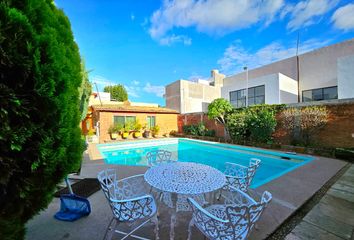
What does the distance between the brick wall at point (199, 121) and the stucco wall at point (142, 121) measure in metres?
0.79

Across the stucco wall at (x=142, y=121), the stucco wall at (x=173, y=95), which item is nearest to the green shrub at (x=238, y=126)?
the stucco wall at (x=142, y=121)

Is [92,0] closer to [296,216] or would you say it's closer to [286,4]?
[296,216]

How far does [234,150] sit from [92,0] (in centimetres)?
1038

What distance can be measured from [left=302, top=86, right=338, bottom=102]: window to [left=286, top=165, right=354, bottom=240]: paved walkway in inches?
581

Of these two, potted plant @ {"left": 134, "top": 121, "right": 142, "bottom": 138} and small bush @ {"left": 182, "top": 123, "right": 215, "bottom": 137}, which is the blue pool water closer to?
potted plant @ {"left": 134, "top": 121, "right": 142, "bottom": 138}

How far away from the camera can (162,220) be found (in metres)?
2.78

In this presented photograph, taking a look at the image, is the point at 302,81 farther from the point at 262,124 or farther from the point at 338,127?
the point at 262,124

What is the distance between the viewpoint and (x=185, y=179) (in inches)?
104

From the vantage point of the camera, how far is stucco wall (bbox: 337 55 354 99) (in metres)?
10.8

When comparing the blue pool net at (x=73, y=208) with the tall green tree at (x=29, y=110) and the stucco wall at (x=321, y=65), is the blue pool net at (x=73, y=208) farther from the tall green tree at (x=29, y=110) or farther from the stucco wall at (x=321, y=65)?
the stucco wall at (x=321, y=65)

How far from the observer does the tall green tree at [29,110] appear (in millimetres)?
1182

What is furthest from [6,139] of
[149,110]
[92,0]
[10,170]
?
[149,110]

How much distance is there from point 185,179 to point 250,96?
654 inches

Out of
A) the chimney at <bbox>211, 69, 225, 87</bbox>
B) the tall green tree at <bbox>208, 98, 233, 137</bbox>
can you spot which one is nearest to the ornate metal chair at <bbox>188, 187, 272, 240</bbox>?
the tall green tree at <bbox>208, 98, 233, 137</bbox>
